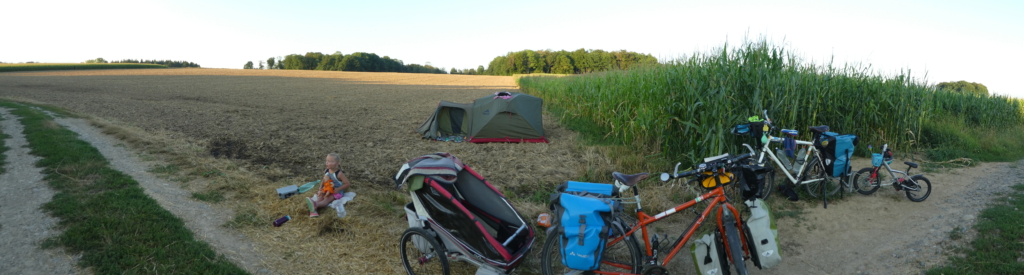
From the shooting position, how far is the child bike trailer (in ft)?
12.3

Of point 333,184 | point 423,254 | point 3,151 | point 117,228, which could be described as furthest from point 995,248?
point 3,151

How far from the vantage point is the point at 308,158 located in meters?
8.40

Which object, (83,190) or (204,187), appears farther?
(204,187)

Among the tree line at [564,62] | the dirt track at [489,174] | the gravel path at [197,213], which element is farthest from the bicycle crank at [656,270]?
the tree line at [564,62]

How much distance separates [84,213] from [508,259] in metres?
4.53

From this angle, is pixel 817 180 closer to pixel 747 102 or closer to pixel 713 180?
pixel 747 102

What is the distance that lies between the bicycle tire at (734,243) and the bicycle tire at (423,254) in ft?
7.04

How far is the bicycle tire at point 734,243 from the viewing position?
3.29 meters

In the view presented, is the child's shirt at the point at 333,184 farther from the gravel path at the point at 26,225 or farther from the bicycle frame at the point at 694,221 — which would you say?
the bicycle frame at the point at 694,221

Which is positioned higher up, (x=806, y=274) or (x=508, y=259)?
(x=508, y=259)

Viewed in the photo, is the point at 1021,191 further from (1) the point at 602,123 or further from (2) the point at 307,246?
(2) the point at 307,246

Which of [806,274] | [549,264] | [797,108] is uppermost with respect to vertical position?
[797,108]

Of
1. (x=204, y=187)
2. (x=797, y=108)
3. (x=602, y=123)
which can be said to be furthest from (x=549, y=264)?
(x=602, y=123)

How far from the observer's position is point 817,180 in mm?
5902
